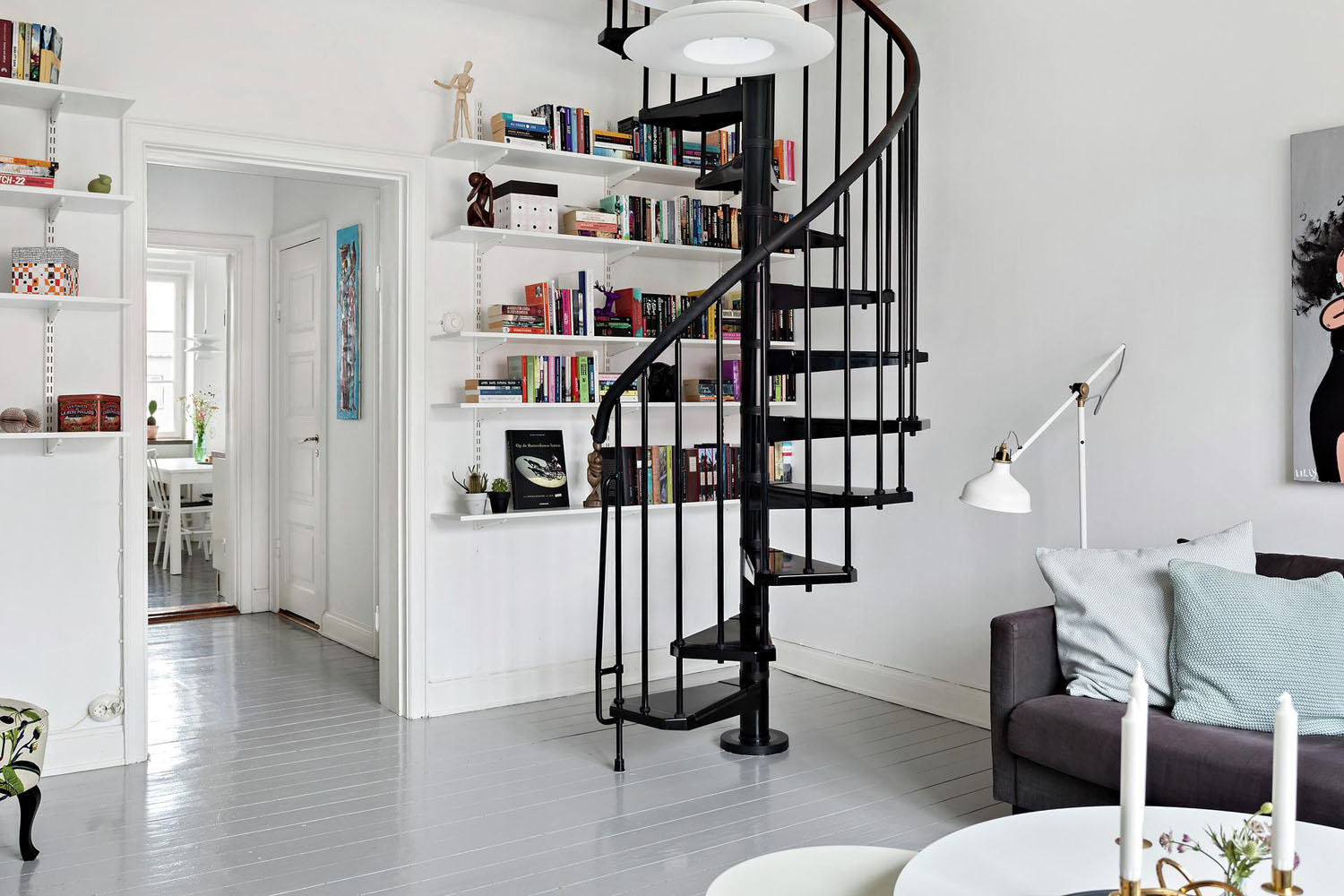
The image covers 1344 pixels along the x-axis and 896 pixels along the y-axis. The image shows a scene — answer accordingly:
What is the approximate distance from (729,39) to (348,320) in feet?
11.8

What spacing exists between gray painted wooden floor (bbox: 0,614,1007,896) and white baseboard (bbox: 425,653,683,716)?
0.25ft

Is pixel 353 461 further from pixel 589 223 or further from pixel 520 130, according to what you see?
pixel 520 130

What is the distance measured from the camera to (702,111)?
3.91m

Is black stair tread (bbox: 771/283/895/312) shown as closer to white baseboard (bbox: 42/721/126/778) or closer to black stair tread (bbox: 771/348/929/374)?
black stair tread (bbox: 771/348/929/374)

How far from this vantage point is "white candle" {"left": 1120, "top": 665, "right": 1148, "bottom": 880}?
1088mm

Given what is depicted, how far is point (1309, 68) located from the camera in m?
3.26

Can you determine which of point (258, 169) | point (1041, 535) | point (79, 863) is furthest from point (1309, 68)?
point (79, 863)

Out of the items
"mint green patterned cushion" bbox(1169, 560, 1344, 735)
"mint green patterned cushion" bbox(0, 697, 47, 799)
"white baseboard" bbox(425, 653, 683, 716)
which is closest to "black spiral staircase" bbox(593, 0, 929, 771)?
"white baseboard" bbox(425, 653, 683, 716)

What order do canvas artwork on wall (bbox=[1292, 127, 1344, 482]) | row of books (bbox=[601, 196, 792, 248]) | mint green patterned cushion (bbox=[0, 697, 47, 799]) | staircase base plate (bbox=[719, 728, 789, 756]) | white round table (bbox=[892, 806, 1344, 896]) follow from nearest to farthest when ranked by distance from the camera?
white round table (bbox=[892, 806, 1344, 896])
mint green patterned cushion (bbox=[0, 697, 47, 799])
canvas artwork on wall (bbox=[1292, 127, 1344, 482])
staircase base plate (bbox=[719, 728, 789, 756])
row of books (bbox=[601, 196, 792, 248])

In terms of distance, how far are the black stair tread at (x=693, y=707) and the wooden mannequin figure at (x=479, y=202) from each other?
1.94 m

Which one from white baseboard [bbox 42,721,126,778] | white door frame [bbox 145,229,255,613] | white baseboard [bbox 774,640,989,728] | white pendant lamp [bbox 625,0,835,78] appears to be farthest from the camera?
white door frame [bbox 145,229,255,613]

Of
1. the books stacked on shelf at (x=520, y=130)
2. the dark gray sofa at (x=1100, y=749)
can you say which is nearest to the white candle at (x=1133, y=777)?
the dark gray sofa at (x=1100, y=749)

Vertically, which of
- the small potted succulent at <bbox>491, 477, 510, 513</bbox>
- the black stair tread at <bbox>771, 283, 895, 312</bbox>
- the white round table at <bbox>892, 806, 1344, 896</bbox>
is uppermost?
the black stair tread at <bbox>771, 283, 895, 312</bbox>

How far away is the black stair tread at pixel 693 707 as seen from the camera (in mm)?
3545
